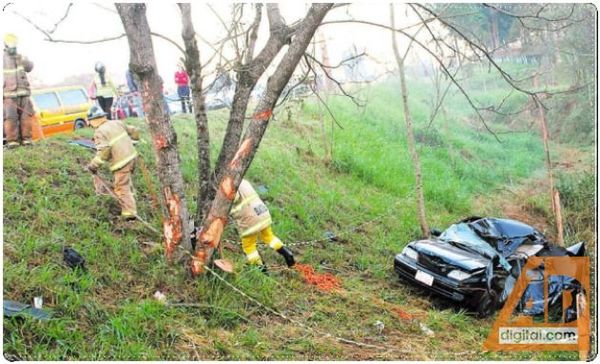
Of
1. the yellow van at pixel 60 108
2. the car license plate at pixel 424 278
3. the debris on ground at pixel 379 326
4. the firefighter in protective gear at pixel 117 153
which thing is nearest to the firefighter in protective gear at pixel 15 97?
the firefighter in protective gear at pixel 117 153

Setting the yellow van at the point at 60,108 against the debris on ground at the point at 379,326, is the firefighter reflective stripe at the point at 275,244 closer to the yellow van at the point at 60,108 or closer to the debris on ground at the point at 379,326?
the debris on ground at the point at 379,326

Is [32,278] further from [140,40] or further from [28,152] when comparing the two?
[28,152]

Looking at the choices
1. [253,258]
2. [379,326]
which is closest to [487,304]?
[379,326]

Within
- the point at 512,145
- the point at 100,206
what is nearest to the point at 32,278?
the point at 100,206

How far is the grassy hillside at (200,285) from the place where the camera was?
13.3 ft

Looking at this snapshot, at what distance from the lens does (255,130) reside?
15.2 ft

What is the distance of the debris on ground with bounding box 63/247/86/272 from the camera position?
4.63 meters

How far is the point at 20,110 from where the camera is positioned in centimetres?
694

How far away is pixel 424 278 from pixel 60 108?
8.60m

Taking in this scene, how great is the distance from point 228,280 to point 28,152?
3.66 m

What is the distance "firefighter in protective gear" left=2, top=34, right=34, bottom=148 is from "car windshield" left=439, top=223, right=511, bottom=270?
594 centimetres

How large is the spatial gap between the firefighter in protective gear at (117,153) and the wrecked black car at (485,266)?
11.2ft

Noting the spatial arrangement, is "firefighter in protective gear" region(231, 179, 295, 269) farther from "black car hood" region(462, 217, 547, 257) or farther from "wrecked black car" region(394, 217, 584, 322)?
"black car hood" region(462, 217, 547, 257)

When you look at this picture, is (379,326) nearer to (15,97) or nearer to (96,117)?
(96,117)
